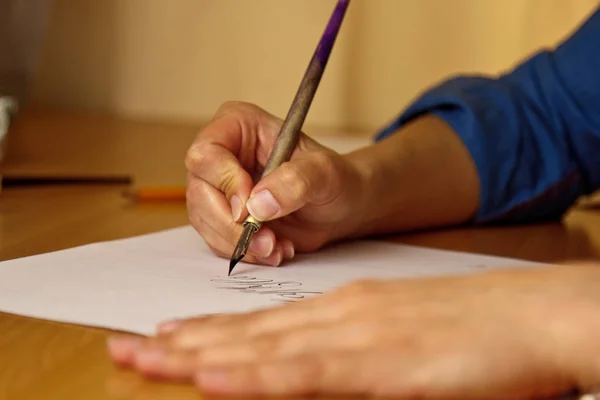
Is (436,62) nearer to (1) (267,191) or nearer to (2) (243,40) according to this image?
(2) (243,40)

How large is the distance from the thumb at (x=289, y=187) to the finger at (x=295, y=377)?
21cm

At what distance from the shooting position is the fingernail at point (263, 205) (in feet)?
1.82

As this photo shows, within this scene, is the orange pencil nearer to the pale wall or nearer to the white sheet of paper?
the white sheet of paper

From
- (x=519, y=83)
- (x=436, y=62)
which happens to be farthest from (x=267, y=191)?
(x=436, y=62)

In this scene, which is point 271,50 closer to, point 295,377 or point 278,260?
point 278,260

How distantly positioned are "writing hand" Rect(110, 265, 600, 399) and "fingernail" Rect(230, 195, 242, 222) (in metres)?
0.19

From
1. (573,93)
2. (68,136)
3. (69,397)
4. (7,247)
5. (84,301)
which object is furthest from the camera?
(68,136)

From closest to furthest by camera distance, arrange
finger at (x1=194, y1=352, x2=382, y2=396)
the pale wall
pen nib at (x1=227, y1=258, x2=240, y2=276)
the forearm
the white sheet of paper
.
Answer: finger at (x1=194, y1=352, x2=382, y2=396) < the white sheet of paper < pen nib at (x1=227, y1=258, x2=240, y2=276) < the forearm < the pale wall

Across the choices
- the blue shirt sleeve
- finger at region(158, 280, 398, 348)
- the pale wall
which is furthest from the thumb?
the pale wall

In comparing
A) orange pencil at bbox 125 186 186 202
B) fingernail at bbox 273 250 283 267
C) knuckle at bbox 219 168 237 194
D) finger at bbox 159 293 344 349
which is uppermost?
finger at bbox 159 293 344 349

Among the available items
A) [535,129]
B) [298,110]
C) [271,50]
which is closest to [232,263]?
[298,110]

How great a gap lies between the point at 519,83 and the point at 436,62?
486mm

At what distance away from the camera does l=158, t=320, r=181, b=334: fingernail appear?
1.32 feet

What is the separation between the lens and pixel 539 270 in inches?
16.2
